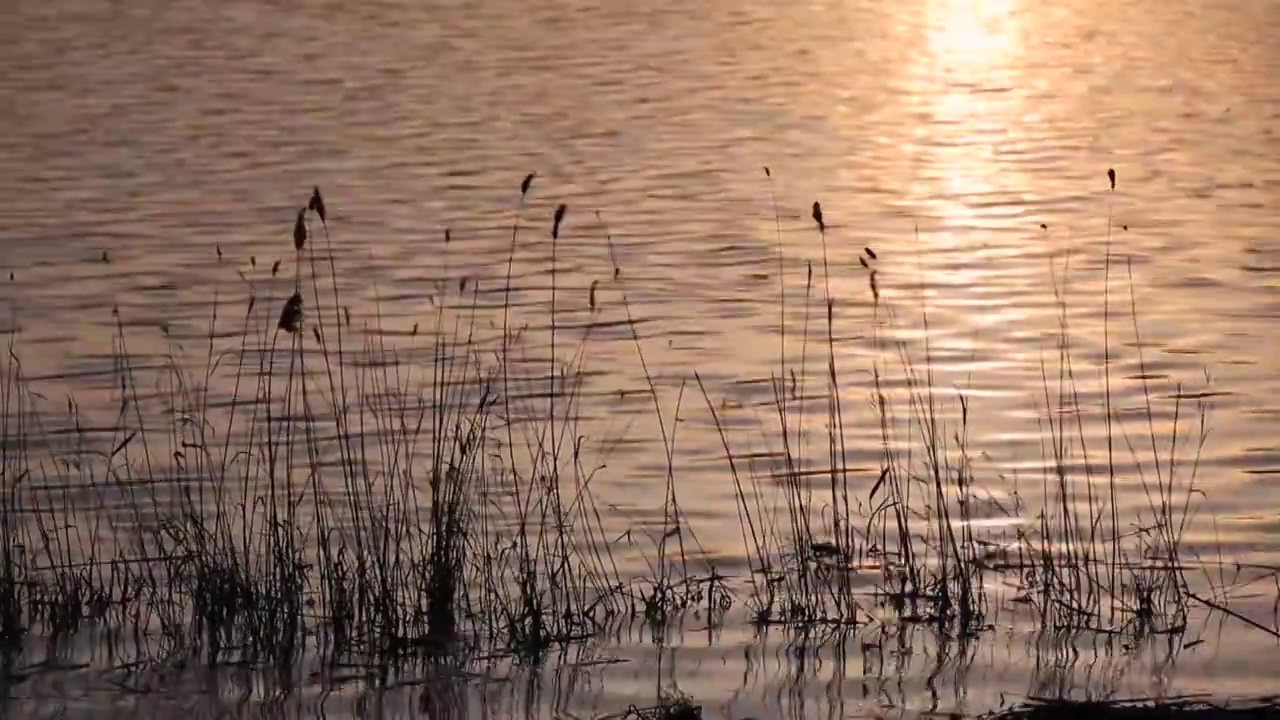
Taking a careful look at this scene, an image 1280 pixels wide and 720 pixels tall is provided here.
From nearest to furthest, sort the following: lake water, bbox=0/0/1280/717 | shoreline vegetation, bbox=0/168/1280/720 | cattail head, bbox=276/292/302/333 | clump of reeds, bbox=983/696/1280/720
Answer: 1. clump of reeds, bbox=983/696/1280/720
2. cattail head, bbox=276/292/302/333
3. shoreline vegetation, bbox=0/168/1280/720
4. lake water, bbox=0/0/1280/717

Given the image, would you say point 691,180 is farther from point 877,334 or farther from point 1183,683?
point 1183,683

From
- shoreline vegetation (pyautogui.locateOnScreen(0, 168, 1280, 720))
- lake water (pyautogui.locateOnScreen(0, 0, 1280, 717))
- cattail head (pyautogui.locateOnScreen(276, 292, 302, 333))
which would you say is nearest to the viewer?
cattail head (pyautogui.locateOnScreen(276, 292, 302, 333))

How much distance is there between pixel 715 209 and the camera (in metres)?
17.9

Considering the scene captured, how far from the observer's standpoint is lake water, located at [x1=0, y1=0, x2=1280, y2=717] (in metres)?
10.1

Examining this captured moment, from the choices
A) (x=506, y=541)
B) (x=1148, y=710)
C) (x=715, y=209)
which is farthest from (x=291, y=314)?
(x=715, y=209)

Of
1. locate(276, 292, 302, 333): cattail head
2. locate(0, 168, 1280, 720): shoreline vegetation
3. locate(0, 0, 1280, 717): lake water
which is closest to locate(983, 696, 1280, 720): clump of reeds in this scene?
locate(0, 168, 1280, 720): shoreline vegetation

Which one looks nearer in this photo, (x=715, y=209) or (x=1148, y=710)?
(x=1148, y=710)

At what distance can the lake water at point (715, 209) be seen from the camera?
10.1 meters

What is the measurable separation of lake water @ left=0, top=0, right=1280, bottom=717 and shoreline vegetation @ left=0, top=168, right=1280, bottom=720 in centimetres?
18

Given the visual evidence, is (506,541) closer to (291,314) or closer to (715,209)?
(291,314)

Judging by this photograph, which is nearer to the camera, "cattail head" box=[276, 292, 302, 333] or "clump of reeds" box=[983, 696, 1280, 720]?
"clump of reeds" box=[983, 696, 1280, 720]

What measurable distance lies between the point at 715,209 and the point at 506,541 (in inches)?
380

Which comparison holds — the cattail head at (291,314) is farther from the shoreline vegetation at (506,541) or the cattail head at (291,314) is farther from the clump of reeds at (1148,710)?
the clump of reeds at (1148,710)

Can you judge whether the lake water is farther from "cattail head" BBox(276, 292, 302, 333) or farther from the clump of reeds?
"cattail head" BBox(276, 292, 302, 333)
